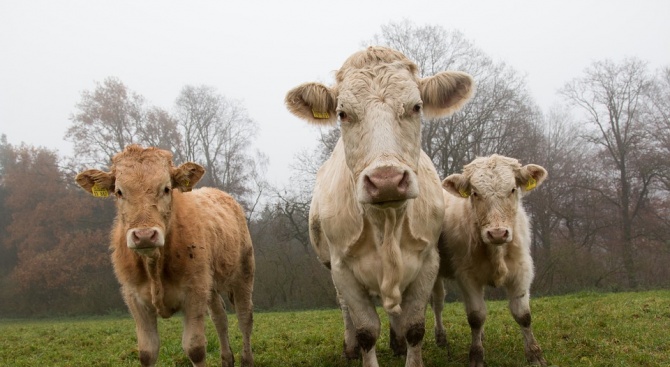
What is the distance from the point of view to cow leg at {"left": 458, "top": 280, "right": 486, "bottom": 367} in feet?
18.2

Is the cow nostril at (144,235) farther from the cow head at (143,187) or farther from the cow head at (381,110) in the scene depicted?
the cow head at (381,110)

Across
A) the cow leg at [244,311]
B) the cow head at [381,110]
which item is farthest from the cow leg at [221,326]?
the cow head at [381,110]

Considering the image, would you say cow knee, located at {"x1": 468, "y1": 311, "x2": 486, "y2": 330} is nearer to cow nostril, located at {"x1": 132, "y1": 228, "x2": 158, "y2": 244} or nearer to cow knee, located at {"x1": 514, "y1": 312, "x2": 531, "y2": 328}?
cow knee, located at {"x1": 514, "y1": 312, "x2": 531, "y2": 328}

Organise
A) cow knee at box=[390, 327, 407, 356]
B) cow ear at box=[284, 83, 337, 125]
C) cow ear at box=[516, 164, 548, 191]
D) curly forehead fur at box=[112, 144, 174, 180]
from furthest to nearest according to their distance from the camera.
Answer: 1. cow knee at box=[390, 327, 407, 356]
2. cow ear at box=[516, 164, 548, 191]
3. curly forehead fur at box=[112, 144, 174, 180]
4. cow ear at box=[284, 83, 337, 125]

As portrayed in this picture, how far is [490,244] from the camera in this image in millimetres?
5430

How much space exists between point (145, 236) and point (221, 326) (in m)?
2.75

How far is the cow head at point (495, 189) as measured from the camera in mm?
5312

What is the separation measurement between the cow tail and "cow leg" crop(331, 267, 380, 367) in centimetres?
34

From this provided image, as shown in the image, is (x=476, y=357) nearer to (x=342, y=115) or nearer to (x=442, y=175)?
(x=342, y=115)

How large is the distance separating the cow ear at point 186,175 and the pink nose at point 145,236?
92cm

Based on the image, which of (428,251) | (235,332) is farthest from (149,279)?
(235,332)

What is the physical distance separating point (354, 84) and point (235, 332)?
29.9ft

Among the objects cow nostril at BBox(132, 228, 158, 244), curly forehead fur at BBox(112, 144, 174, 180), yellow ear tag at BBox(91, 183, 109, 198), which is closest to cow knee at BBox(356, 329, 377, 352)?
cow nostril at BBox(132, 228, 158, 244)

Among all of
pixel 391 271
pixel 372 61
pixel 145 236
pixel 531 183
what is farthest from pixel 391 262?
pixel 531 183
